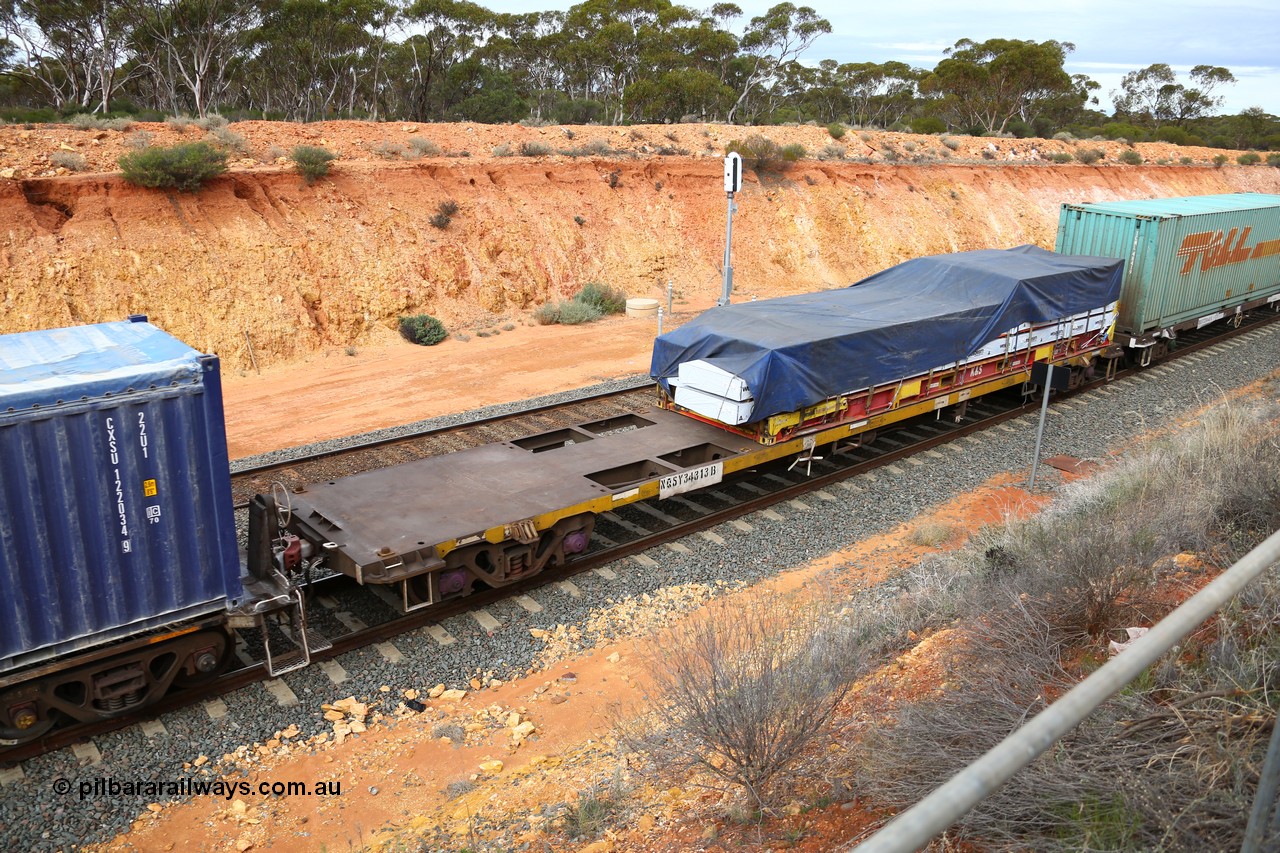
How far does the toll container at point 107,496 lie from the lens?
21.0 feet

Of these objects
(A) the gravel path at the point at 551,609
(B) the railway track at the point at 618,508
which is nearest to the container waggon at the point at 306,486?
(B) the railway track at the point at 618,508

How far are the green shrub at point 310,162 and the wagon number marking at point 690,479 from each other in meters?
17.1

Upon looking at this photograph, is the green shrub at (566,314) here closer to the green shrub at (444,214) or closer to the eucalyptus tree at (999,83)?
the green shrub at (444,214)

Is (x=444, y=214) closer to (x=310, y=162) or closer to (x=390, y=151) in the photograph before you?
(x=390, y=151)

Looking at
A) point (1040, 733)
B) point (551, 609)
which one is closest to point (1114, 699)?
point (1040, 733)

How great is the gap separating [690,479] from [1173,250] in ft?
44.9

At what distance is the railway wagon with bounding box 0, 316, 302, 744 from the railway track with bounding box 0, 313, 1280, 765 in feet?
0.97

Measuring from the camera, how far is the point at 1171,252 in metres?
18.3

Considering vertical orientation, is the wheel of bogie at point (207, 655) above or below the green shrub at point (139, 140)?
below

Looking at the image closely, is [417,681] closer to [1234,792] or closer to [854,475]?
[1234,792]

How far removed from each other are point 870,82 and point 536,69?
29557mm

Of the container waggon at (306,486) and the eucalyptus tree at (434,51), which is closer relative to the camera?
the container waggon at (306,486)

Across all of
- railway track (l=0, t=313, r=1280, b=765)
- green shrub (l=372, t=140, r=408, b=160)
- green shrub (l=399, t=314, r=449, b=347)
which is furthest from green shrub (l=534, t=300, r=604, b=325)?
railway track (l=0, t=313, r=1280, b=765)

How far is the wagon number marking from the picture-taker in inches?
411
